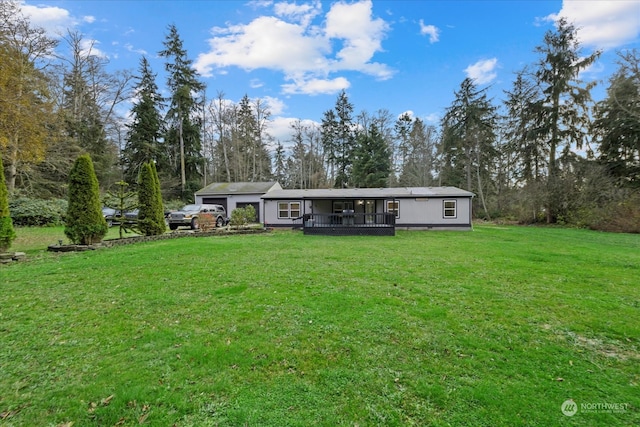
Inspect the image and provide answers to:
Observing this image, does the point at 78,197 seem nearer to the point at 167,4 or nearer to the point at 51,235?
the point at 51,235

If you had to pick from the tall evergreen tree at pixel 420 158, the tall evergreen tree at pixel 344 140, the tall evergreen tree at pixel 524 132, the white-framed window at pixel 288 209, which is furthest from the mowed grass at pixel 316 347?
the tall evergreen tree at pixel 344 140

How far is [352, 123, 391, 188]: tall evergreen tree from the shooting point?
91.5 feet

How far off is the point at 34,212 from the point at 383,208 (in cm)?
1878

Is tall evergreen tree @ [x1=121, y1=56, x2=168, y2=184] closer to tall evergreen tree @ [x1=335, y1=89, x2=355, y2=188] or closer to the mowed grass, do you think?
tall evergreen tree @ [x1=335, y1=89, x2=355, y2=188]

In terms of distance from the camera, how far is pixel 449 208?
1677cm

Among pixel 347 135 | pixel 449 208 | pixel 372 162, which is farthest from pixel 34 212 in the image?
pixel 347 135

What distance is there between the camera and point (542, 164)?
75.3 feet

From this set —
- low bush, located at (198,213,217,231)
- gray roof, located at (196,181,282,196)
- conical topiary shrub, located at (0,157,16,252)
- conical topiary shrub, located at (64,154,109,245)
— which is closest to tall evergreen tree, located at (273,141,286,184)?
gray roof, located at (196,181,282,196)

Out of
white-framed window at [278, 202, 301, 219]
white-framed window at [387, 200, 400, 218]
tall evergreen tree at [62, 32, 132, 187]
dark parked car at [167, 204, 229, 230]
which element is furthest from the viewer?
tall evergreen tree at [62, 32, 132, 187]

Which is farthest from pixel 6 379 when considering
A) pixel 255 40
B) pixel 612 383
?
pixel 255 40

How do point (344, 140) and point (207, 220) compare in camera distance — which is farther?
point (344, 140)

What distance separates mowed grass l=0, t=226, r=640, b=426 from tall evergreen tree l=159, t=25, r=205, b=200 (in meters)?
22.5

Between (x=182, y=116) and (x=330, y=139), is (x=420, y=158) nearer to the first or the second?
(x=330, y=139)

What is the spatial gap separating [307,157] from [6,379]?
34451 millimetres
